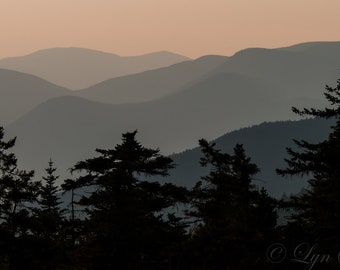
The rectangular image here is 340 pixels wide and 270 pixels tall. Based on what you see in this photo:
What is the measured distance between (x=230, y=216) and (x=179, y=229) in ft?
14.8

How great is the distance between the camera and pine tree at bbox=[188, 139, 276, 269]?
2284cm

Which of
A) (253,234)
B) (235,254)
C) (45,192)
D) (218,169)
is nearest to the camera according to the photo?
(253,234)

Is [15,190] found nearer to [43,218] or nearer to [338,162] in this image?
[43,218]

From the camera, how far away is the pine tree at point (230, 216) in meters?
22.8

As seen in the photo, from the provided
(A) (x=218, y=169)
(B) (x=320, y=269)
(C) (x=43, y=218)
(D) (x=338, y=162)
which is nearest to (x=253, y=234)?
(B) (x=320, y=269)

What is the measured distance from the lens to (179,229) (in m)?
32.3

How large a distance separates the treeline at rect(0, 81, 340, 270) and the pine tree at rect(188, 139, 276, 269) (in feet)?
0.14

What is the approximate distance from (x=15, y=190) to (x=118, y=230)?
3.82m

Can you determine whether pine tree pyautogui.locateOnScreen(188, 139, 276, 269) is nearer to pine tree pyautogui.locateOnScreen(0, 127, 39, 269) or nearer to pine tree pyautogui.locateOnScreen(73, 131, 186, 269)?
pine tree pyautogui.locateOnScreen(73, 131, 186, 269)

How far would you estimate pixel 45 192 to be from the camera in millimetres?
46688

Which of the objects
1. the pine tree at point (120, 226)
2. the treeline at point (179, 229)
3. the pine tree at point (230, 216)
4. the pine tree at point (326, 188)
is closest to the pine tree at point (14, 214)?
the treeline at point (179, 229)

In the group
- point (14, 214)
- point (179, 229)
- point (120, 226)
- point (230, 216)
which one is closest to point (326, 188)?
point (120, 226)

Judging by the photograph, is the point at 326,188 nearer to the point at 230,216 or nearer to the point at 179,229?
the point at 230,216

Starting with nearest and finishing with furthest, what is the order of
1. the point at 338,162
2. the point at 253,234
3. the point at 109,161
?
the point at 338,162, the point at 253,234, the point at 109,161
